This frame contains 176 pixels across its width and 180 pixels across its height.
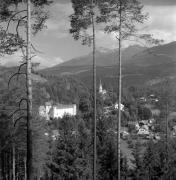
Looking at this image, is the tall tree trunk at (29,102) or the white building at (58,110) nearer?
the tall tree trunk at (29,102)

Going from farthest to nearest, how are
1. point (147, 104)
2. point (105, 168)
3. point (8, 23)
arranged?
point (147, 104), point (105, 168), point (8, 23)

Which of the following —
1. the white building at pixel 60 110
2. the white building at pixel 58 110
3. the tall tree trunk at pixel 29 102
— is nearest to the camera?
the tall tree trunk at pixel 29 102

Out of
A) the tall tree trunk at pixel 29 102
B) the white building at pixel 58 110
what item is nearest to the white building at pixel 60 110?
the white building at pixel 58 110

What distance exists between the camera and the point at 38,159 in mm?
28172

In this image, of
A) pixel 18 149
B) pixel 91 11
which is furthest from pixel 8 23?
pixel 18 149

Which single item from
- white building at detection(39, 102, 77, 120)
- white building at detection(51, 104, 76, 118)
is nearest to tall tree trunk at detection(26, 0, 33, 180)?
white building at detection(39, 102, 77, 120)

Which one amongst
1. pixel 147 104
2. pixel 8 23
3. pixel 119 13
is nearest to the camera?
pixel 8 23

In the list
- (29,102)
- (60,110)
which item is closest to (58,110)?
(60,110)

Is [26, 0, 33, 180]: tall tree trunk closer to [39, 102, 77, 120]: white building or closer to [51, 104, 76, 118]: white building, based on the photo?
[39, 102, 77, 120]: white building

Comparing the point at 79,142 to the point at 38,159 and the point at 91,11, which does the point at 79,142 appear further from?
the point at 91,11

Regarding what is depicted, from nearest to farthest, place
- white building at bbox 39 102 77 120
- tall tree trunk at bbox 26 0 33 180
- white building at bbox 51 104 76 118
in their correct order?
tall tree trunk at bbox 26 0 33 180 → white building at bbox 39 102 77 120 → white building at bbox 51 104 76 118

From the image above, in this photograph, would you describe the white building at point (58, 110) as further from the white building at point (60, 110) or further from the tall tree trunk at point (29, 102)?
the tall tree trunk at point (29, 102)

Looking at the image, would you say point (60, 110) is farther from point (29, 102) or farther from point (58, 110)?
point (29, 102)

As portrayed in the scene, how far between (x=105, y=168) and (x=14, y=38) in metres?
19.7
